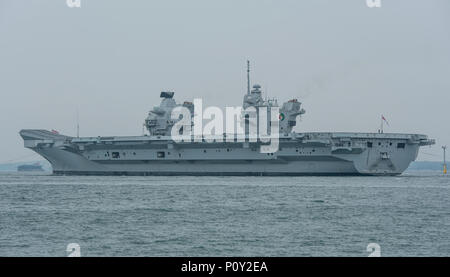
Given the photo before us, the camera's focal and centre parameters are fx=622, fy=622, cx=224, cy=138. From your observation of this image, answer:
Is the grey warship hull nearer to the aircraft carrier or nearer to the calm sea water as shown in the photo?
the aircraft carrier

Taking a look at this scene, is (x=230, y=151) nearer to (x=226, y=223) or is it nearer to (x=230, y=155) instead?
(x=230, y=155)

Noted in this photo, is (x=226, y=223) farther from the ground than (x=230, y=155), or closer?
closer

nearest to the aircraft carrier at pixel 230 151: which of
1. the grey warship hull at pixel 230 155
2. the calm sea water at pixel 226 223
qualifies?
the grey warship hull at pixel 230 155

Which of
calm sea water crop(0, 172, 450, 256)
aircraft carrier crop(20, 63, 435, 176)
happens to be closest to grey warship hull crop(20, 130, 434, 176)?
aircraft carrier crop(20, 63, 435, 176)

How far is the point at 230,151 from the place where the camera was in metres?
44.6

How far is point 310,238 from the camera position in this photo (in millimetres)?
15695

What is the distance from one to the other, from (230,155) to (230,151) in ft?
1.00

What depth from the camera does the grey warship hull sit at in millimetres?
41750

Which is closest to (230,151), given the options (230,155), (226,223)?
(230,155)

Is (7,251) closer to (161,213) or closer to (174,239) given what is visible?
(174,239)

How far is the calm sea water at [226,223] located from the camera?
1432 centimetres
